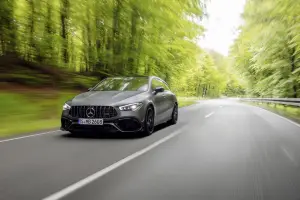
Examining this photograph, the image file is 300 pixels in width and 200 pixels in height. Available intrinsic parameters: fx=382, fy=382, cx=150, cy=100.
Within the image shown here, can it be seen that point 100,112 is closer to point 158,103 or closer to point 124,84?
point 124,84

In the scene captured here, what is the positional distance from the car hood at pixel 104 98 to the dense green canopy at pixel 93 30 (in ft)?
23.4

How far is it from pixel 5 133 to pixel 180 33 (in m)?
19.1

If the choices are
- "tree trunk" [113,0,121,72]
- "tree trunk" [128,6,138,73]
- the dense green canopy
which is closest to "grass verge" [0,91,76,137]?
the dense green canopy

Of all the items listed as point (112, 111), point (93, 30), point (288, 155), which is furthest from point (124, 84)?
point (93, 30)

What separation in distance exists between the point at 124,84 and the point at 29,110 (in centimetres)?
422

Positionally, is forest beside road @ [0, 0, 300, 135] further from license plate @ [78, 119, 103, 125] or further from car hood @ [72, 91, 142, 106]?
license plate @ [78, 119, 103, 125]

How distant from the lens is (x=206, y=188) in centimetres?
450

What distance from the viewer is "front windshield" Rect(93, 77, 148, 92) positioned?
9912 mm

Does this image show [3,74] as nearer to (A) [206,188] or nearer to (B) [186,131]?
(B) [186,131]

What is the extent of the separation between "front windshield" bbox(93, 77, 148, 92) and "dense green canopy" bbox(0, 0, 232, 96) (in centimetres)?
626

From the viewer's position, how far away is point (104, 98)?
28.7 feet

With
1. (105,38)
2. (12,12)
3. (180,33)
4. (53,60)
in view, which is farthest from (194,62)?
(12,12)

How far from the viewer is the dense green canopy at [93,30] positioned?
15.5 m

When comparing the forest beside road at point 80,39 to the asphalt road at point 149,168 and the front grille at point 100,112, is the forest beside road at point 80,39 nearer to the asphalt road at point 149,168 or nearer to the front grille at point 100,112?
the front grille at point 100,112
